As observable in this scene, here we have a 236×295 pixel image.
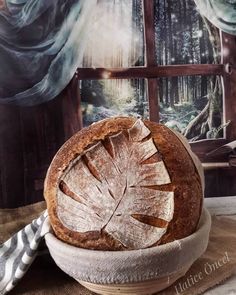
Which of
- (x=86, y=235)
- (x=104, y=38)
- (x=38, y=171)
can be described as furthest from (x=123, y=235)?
(x=104, y=38)

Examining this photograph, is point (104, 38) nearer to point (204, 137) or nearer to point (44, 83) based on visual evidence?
point (44, 83)

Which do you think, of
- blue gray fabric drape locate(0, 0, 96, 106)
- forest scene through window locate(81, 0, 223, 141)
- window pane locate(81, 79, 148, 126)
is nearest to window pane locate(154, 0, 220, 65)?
forest scene through window locate(81, 0, 223, 141)

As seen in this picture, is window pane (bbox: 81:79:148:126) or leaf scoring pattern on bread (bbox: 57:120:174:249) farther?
window pane (bbox: 81:79:148:126)

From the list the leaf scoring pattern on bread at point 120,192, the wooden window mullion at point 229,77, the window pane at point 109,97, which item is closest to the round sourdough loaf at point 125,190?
the leaf scoring pattern on bread at point 120,192

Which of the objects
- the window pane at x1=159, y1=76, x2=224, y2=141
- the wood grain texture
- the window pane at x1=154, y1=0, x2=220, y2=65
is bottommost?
the window pane at x1=159, y1=76, x2=224, y2=141

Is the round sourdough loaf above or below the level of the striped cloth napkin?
above

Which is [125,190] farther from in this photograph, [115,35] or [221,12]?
[221,12]

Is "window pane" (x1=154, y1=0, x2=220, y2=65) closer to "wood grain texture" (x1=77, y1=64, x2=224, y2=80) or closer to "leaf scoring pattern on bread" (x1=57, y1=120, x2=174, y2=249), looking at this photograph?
"wood grain texture" (x1=77, y1=64, x2=224, y2=80)
